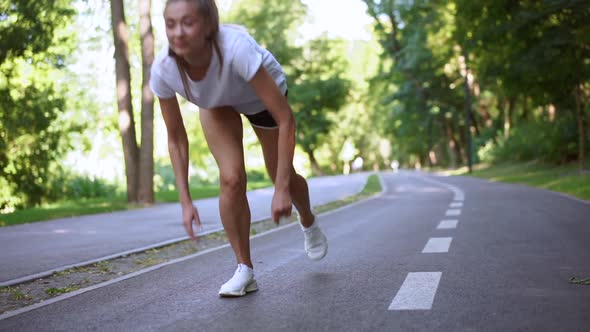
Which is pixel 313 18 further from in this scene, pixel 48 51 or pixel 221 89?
pixel 221 89

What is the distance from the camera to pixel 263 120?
5.16 metres

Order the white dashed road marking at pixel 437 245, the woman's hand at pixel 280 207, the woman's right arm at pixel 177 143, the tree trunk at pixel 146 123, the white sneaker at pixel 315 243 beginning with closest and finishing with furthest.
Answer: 1. the woman's hand at pixel 280 207
2. the woman's right arm at pixel 177 143
3. the white sneaker at pixel 315 243
4. the white dashed road marking at pixel 437 245
5. the tree trunk at pixel 146 123

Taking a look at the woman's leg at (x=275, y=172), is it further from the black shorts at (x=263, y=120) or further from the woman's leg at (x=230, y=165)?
the woman's leg at (x=230, y=165)

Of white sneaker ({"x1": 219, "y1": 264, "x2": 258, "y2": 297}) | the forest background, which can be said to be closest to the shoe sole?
white sneaker ({"x1": 219, "y1": 264, "x2": 258, "y2": 297})

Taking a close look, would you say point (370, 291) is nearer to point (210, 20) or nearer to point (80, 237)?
point (210, 20)

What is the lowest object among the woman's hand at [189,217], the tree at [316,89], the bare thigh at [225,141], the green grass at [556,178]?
the green grass at [556,178]

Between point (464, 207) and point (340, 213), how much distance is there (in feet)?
7.27

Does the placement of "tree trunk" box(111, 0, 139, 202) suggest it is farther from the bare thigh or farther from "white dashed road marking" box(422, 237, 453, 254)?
the bare thigh

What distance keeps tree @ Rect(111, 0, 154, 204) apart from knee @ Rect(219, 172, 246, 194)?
16.0m

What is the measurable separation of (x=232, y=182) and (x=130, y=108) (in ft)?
55.2

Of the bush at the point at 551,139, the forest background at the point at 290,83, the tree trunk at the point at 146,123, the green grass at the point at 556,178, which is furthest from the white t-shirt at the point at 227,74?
the bush at the point at 551,139

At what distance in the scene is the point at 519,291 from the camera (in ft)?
15.7

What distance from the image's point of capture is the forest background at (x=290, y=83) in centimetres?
2003

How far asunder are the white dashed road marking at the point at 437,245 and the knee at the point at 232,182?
8.49 ft
